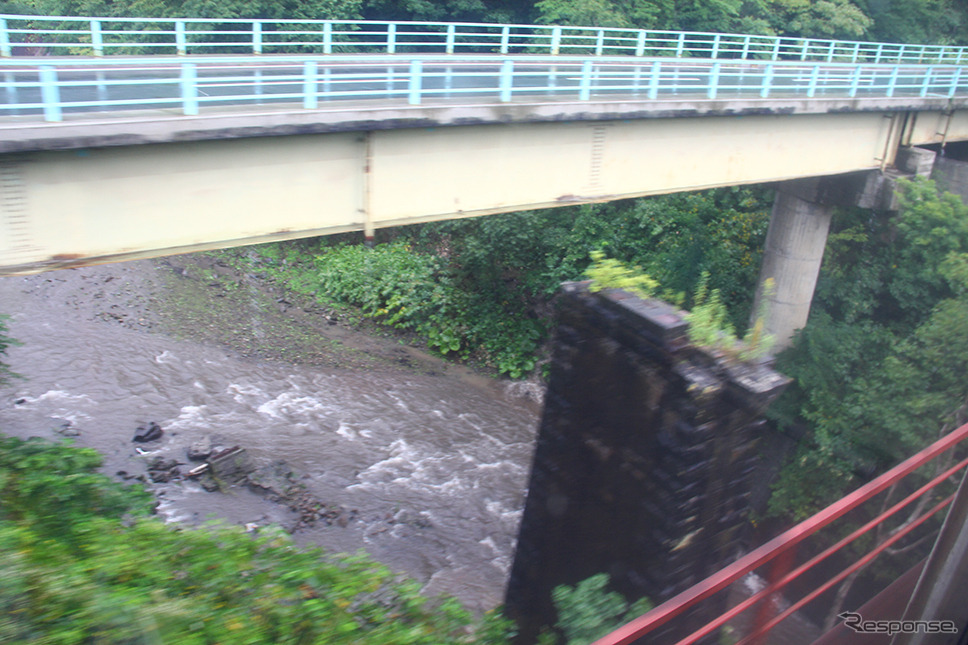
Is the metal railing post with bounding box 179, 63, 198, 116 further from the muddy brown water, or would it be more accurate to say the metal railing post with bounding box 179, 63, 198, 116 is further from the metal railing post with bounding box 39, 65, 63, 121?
the muddy brown water

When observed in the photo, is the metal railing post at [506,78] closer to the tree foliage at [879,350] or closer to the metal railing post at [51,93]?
the metal railing post at [51,93]

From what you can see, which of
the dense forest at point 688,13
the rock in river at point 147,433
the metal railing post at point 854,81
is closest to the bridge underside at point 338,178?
Result: the metal railing post at point 854,81

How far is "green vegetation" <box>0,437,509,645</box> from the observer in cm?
388

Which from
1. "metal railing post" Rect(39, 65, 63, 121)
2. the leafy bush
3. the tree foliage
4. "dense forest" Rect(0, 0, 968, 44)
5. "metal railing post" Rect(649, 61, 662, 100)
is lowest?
the tree foliage

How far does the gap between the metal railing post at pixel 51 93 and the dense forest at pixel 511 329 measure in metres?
3.46

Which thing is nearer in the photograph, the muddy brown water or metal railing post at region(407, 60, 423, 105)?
metal railing post at region(407, 60, 423, 105)

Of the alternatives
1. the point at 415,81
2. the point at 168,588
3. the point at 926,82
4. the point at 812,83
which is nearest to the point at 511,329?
the point at 812,83

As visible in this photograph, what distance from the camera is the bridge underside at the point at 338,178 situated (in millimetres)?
6918

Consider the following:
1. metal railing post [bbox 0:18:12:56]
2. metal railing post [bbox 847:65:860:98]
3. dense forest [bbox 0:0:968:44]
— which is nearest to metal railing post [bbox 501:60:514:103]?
metal railing post [bbox 0:18:12:56]

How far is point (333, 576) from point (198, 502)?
7.15 metres

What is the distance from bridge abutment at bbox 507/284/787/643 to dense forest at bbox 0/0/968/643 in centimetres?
85

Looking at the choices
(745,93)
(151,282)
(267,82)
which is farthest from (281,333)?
(745,93)

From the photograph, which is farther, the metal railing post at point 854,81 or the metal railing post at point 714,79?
the metal railing post at point 854,81

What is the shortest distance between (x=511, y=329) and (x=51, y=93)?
505 inches
